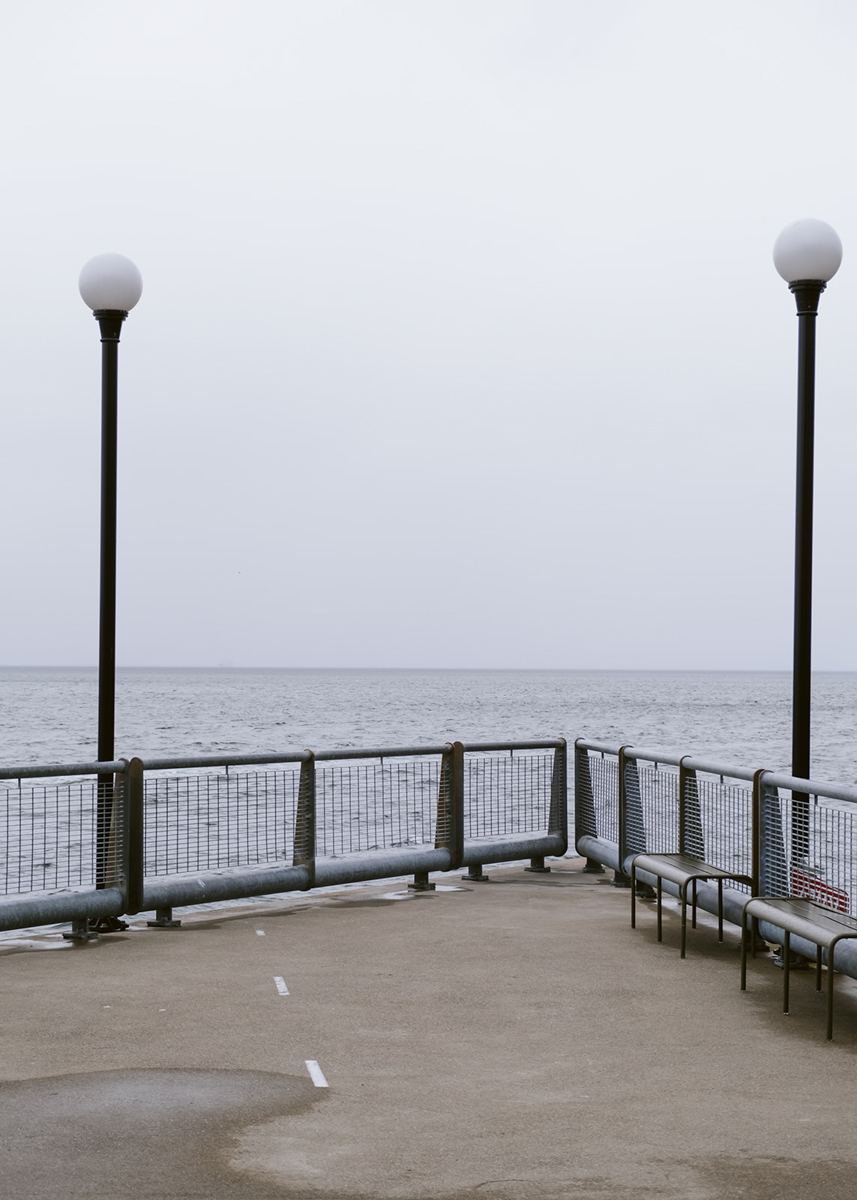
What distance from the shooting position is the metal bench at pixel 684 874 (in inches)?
337

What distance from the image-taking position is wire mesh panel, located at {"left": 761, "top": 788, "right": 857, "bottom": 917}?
812cm

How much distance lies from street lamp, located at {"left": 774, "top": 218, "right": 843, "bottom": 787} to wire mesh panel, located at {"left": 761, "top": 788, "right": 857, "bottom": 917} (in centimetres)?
45

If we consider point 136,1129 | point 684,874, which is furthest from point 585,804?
point 136,1129

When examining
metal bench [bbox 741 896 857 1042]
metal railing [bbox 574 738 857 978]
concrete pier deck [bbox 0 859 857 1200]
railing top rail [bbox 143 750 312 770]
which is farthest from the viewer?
railing top rail [bbox 143 750 312 770]

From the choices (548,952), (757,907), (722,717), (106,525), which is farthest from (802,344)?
(722,717)

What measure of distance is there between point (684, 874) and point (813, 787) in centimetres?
138

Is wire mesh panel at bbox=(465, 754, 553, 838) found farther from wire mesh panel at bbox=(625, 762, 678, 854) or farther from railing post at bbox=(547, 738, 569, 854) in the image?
wire mesh panel at bbox=(625, 762, 678, 854)

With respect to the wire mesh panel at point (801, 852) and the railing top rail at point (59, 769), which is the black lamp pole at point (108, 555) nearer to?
the railing top rail at point (59, 769)

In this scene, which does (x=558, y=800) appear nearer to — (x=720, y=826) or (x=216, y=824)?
(x=720, y=826)

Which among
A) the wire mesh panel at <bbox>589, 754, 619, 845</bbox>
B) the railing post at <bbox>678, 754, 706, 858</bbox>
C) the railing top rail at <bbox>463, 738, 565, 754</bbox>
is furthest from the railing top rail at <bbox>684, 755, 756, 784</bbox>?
the railing top rail at <bbox>463, 738, 565, 754</bbox>

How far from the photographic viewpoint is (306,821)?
34.8 feet

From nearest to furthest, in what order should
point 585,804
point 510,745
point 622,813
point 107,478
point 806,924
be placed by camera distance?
point 806,924 < point 107,478 < point 622,813 < point 510,745 < point 585,804

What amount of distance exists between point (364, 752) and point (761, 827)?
3.68 meters

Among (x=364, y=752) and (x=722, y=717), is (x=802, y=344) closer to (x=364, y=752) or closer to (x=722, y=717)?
(x=364, y=752)
